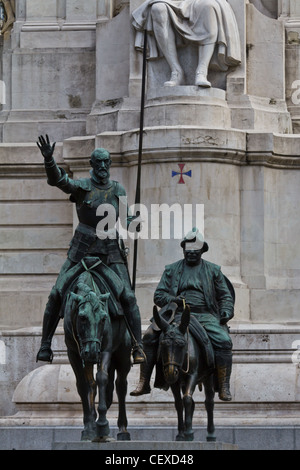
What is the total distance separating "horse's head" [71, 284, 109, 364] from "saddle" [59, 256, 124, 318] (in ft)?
2.13

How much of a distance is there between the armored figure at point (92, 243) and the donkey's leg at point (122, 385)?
0.55 ft

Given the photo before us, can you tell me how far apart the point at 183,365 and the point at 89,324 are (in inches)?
75.0

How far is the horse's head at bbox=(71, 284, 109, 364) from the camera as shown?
24.9 m

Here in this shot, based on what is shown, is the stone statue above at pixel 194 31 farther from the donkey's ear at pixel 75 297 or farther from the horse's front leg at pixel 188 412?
the donkey's ear at pixel 75 297

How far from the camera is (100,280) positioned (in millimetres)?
26047

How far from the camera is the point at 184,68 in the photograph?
111 feet

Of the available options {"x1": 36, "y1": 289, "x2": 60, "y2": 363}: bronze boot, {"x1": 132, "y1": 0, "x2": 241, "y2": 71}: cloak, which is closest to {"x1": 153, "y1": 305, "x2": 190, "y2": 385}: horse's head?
{"x1": 36, "y1": 289, "x2": 60, "y2": 363}: bronze boot

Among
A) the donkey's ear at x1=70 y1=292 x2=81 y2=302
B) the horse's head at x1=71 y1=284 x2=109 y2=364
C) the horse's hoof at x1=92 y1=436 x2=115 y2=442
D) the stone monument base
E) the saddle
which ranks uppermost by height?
the saddle

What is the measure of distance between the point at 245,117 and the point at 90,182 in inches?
290

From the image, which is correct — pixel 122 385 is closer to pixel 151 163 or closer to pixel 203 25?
pixel 151 163

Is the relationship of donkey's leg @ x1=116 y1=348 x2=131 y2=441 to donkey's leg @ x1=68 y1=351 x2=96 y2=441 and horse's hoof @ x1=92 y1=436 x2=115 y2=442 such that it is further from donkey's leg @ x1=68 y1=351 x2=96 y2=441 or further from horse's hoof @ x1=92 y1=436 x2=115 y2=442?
horse's hoof @ x1=92 y1=436 x2=115 y2=442

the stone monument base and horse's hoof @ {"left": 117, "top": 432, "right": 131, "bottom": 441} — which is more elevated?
horse's hoof @ {"left": 117, "top": 432, "right": 131, "bottom": 441}

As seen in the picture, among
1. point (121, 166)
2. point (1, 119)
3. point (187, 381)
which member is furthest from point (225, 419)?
point (1, 119)
